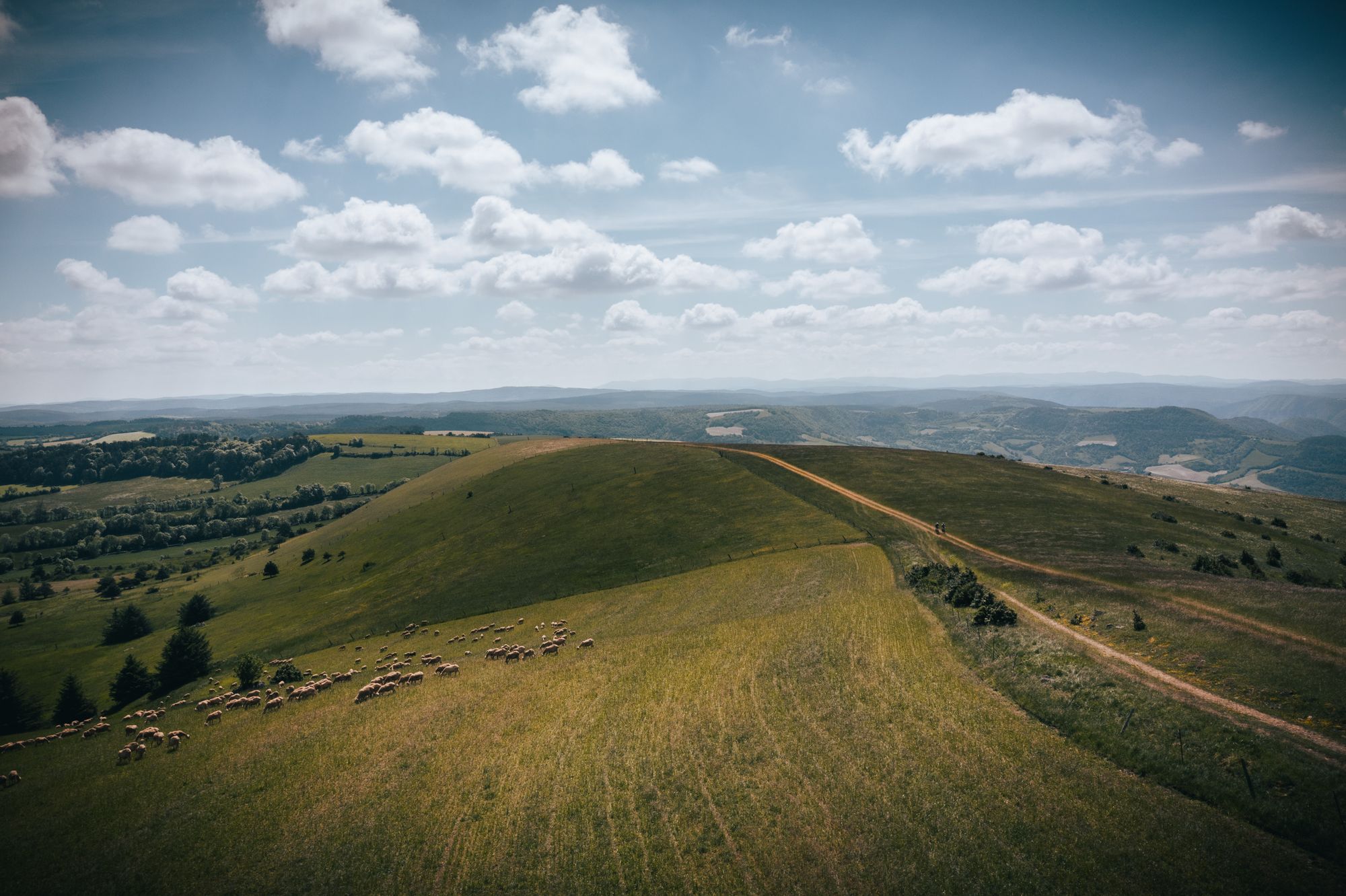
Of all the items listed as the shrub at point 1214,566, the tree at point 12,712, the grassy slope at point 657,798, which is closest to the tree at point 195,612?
the tree at point 12,712

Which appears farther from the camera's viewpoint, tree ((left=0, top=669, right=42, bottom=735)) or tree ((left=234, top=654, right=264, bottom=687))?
tree ((left=0, top=669, right=42, bottom=735))

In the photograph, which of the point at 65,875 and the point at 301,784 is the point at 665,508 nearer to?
the point at 301,784

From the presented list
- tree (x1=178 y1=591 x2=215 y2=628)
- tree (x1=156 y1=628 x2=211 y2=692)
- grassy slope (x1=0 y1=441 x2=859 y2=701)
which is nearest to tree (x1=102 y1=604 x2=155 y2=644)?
grassy slope (x1=0 y1=441 x2=859 y2=701)

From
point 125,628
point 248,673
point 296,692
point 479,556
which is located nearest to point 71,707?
point 248,673

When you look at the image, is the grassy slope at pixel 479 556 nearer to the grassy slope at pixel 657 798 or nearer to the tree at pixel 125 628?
the tree at pixel 125 628

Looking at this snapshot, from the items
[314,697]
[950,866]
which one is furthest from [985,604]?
[314,697]

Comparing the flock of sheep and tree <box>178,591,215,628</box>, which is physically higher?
the flock of sheep

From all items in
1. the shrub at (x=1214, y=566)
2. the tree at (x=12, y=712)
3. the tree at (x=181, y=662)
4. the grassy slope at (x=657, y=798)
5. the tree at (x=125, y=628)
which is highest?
the shrub at (x=1214, y=566)

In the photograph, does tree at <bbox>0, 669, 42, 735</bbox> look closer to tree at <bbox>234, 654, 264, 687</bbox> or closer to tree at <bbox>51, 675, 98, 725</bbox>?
tree at <bbox>51, 675, 98, 725</bbox>
